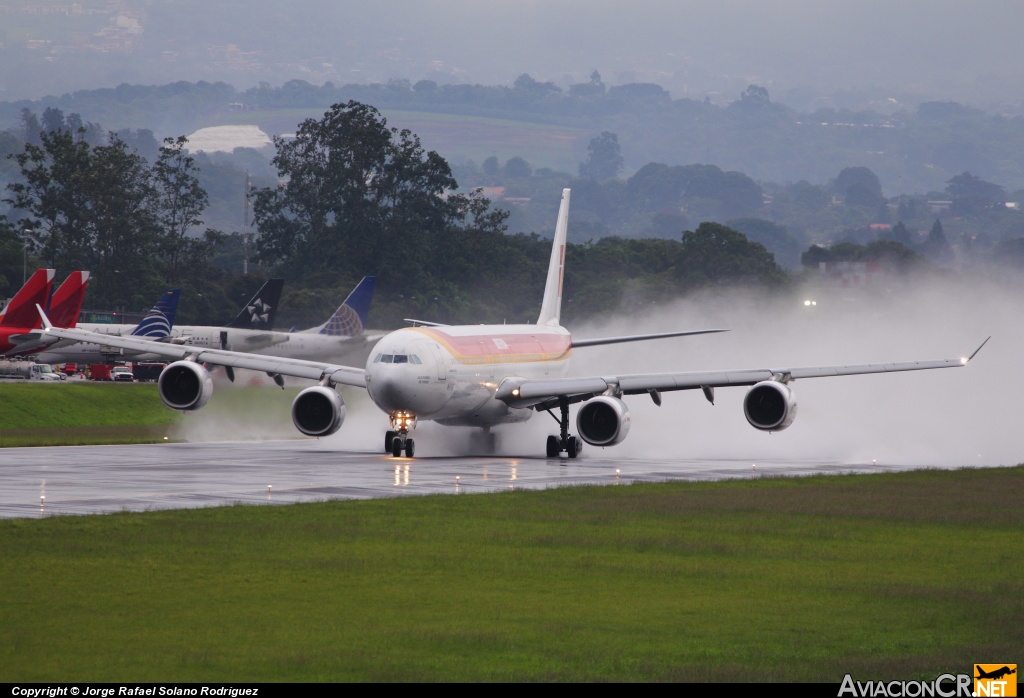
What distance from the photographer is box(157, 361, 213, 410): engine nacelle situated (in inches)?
1981

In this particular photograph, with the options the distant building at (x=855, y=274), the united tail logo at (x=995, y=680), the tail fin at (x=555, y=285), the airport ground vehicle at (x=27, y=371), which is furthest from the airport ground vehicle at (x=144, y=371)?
the united tail logo at (x=995, y=680)

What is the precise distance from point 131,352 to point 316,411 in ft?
130

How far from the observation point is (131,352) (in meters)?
85.1

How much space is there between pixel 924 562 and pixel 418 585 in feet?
29.9

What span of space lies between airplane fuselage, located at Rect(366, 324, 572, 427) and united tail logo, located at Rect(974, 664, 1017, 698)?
1214 inches

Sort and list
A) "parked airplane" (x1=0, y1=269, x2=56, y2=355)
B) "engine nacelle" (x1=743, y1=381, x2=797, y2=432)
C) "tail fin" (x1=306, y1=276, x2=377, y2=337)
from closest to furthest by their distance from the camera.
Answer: "engine nacelle" (x1=743, y1=381, x2=797, y2=432) < "parked airplane" (x1=0, y1=269, x2=56, y2=355) < "tail fin" (x1=306, y1=276, x2=377, y2=337)

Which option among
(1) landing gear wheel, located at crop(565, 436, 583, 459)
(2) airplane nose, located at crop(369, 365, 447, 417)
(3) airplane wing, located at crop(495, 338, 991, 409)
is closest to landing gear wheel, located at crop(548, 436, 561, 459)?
(1) landing gear wheel, located at crop(565, 436, 583, 459)

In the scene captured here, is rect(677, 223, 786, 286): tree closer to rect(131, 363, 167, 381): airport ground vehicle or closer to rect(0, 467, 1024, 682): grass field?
rect(131, 363, 167, 381): airport ground vehicle

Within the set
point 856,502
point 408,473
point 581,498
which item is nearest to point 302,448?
→ point 408,473

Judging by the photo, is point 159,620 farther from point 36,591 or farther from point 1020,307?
point 1020,307

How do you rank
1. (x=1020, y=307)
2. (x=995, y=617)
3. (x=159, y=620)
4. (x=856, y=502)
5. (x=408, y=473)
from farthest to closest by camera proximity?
(x=1020, y=307)
(x=408, y=473)
(x=856, y=502)
(x=995, y=617)
(x=159, y=620)

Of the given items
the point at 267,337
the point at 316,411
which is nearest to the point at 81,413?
the point at 267,337

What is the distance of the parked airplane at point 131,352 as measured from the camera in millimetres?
89894

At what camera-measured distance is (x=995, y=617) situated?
20.3 metres
